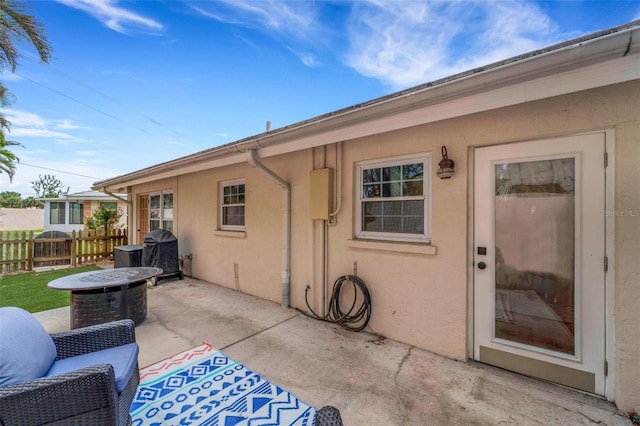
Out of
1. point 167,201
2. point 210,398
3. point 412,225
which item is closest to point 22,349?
point 210,398

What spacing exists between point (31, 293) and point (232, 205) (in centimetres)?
464

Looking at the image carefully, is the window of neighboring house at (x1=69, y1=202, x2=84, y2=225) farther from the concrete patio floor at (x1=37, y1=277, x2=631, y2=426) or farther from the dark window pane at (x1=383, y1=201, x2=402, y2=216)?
the dark window pane at (x1=383, y1=201, x2=402, y2=216)

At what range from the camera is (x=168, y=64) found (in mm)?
8016

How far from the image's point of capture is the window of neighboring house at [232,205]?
6.19 meters

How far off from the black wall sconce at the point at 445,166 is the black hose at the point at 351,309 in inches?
74.2

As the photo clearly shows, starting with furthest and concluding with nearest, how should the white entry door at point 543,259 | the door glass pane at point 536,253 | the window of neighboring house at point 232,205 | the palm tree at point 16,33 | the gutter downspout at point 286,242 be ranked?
the window of neighboring house at point 232,205, the palm tree at point 16,33, the gutter downspout at point 286,242, the door glass pane at point 536,253, the white entry door at point 543,259

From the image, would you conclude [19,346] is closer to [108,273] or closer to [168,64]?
[108,273]

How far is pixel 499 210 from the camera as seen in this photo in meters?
2.99

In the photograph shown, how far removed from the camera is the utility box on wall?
13.8ft

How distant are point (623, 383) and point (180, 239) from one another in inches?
346

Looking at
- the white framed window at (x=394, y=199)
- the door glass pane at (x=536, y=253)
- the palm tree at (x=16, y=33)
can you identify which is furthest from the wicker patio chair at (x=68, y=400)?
the palm tree at (x=16, y=33)

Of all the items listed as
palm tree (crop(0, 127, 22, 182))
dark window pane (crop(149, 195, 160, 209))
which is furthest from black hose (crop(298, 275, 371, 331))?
palm tree (crop(0, 127, 22, 182))

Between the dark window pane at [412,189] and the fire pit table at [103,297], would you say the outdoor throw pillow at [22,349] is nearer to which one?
the fire pit table at [103,297]

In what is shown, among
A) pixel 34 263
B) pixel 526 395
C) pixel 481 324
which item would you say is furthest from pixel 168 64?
pixel 526 395
